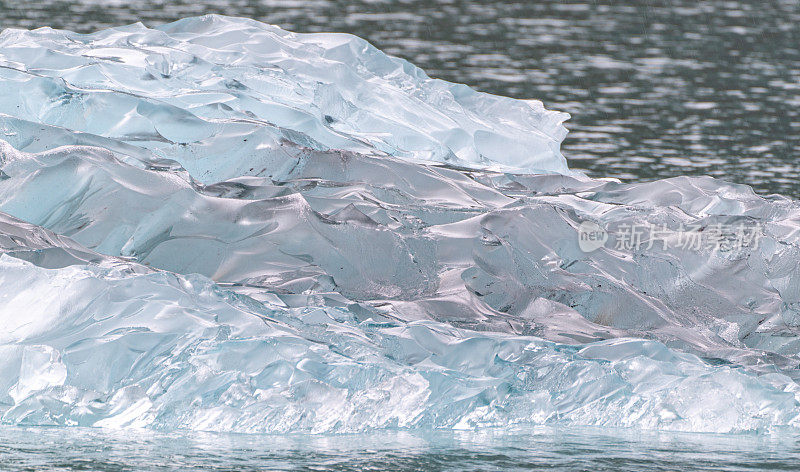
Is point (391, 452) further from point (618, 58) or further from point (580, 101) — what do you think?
point (618, 58)

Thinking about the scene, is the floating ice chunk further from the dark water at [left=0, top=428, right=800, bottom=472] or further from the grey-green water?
the dark water at [left=0, top=428, right=800, bottom=472]

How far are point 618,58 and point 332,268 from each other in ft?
41.2

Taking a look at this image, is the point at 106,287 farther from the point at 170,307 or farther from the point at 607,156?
the point at 607,156

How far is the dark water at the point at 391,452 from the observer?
4105mm

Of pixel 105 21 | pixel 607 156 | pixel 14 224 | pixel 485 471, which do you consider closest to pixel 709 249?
pixel 485 471

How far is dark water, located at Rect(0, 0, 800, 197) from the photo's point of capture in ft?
41.9

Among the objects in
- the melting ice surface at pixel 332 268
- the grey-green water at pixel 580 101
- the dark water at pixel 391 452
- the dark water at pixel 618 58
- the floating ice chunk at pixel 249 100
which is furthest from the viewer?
the dark water at pixel 618 58

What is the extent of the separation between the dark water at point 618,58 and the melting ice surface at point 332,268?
3.29 meters

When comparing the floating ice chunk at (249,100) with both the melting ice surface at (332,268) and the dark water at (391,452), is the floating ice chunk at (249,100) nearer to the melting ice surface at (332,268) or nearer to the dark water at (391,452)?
the melting ice surface at (332,268)

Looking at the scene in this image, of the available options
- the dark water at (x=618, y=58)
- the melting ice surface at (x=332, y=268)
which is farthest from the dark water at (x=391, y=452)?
the dark water at (x=618, y=58)

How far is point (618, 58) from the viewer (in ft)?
58.9

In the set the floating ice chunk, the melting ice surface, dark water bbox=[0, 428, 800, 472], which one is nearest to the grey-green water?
dark water bbox=[0, 428, 800, 472]

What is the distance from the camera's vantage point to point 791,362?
19.1ft

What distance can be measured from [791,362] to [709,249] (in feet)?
5.13
